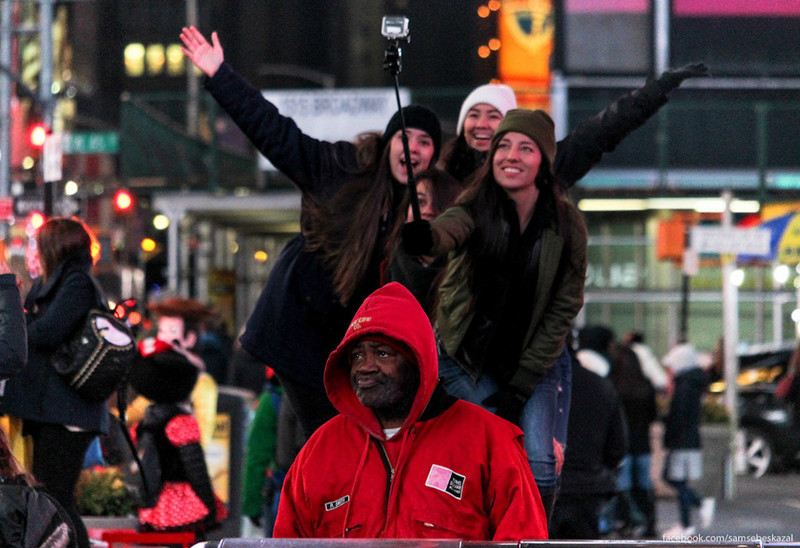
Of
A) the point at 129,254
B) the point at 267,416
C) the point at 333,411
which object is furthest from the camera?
the point at 129,254

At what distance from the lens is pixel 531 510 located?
4129 mm

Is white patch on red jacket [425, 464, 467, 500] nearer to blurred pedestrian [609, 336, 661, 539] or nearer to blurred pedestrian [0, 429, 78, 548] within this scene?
blurred pedestrian [0, 429, 78, 548]

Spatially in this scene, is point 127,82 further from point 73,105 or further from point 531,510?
point 531,510

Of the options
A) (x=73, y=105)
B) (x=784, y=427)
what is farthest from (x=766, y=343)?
(x=73, y=105)

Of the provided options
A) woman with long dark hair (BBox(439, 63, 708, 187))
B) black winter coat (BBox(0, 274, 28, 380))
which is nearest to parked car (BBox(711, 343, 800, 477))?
woman with long dark hair (BBox(439, 63, 708, 187))

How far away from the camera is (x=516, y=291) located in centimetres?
540

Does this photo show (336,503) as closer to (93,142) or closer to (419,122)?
(419,122)

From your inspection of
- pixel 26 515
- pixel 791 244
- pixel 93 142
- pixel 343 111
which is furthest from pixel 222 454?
pixel 343 111

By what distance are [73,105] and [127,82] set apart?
13.2 meters

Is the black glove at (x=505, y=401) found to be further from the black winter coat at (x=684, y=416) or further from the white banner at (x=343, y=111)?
the white banner at (x=343, y=111)

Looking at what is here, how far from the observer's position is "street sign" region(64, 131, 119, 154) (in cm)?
2214

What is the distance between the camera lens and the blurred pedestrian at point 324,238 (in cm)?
575

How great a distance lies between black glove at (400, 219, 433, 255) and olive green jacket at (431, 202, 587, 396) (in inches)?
24.3

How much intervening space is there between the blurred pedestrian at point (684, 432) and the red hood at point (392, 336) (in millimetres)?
9850
